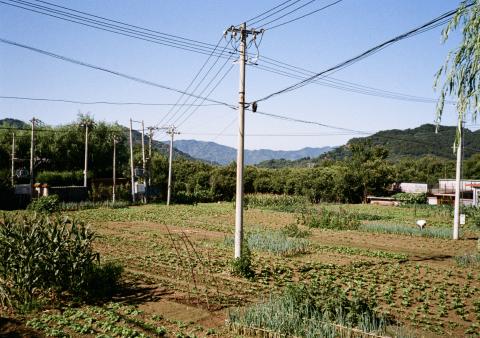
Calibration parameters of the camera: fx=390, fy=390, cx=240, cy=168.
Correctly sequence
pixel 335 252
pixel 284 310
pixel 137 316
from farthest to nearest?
pixel 335 252, pixel 137 316, pixel 284 310

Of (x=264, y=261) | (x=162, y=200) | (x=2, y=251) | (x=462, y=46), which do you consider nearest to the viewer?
(x=462, y=46)

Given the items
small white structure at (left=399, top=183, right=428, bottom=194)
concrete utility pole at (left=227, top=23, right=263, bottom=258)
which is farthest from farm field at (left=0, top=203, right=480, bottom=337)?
small white structure at (left=399, top=183, right=428, bottom=194)

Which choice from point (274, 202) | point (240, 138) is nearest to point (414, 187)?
point (274, 202)

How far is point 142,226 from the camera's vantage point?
27.0 metres

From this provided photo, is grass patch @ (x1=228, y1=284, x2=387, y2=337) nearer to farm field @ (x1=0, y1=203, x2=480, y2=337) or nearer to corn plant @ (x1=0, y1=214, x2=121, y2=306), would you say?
farm field @ (x1=0, y1=203, x2=480, y2=337)

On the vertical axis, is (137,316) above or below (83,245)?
below

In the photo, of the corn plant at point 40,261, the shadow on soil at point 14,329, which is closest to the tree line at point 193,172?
the corn plant at point 40,261

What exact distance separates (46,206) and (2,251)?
2557cm

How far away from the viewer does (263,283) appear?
12.5 m

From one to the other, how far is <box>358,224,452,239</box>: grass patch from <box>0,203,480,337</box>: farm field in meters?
0.08

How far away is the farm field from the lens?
856 centimetres

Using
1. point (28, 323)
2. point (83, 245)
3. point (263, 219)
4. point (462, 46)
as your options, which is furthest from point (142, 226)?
point (462, 46)

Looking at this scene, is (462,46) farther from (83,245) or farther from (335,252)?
(335,252)

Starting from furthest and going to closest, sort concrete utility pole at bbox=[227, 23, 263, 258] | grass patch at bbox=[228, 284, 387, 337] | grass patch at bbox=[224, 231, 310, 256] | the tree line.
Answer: the tree line
grass patch at bbox=[224, 231, 310, 256]
concrete utility pole at bbox=[227, 23, 263, 258]
grass patch at bbox=[228, 284, 387, 337]
